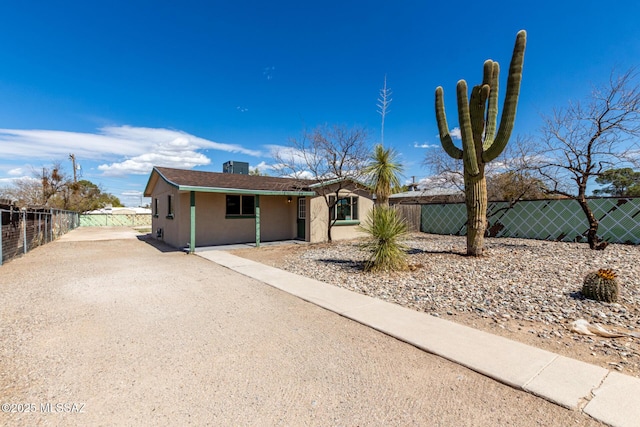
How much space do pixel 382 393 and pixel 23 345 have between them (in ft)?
13.2

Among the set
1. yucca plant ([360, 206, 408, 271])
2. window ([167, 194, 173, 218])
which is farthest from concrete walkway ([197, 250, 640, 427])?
window ([167, 194, 173, 218])

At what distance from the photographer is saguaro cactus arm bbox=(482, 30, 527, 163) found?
772cm

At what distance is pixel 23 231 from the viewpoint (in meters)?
10.4

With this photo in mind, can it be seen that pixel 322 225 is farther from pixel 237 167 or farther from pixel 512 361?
pixel 512 361

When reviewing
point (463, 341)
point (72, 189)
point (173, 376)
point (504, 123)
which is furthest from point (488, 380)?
point (72, 189)

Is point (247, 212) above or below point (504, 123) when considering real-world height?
below

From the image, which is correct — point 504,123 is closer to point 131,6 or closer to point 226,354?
point 226,354

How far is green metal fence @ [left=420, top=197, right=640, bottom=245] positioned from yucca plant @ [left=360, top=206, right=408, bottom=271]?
9.34 meters

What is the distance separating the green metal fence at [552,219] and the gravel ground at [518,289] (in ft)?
5.13

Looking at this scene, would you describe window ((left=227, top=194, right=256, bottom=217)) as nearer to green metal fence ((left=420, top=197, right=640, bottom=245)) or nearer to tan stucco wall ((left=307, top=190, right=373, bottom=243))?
tan stucco wall ((left=307, top=190, right=373, bottom=243))

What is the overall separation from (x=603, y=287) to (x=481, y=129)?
503cm

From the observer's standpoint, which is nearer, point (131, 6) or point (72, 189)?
point (131, 6)

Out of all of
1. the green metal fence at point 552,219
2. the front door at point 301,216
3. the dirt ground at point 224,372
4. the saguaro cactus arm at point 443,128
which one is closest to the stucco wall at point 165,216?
the front door at point 301,216

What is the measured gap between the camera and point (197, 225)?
12.2 m
